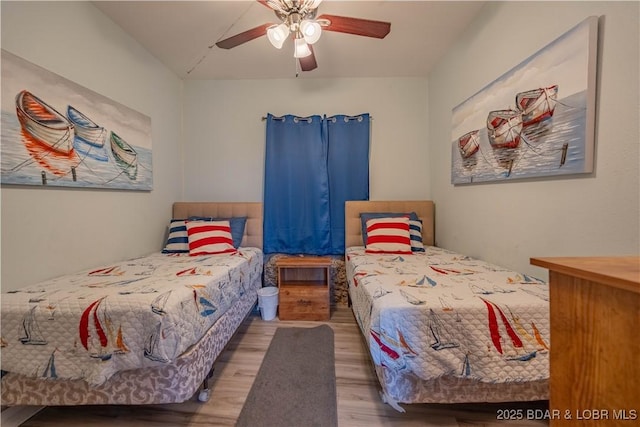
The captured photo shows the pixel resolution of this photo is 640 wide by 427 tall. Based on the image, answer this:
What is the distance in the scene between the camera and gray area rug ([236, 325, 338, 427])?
1215mm

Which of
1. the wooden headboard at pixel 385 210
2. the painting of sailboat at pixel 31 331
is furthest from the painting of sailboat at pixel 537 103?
the painting of sailboat at pixel 31 331

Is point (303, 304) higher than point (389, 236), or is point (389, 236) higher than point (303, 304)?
point (389, 236)

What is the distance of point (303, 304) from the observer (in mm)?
2277

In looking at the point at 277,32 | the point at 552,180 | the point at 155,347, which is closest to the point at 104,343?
the point at 155,347

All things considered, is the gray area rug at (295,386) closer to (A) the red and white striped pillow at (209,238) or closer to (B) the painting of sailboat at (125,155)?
(A) the red and white striped pillow at (209,238)

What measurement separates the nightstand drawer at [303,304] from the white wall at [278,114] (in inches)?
46.8

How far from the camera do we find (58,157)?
1.45 meters

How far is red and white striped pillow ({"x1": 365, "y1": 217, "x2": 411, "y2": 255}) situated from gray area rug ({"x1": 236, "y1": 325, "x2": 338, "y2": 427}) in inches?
36.0

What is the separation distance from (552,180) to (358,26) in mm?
1434

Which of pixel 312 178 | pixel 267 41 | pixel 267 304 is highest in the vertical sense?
pixel 267 41

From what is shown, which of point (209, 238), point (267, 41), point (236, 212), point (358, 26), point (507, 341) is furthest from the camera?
point (236, 212)

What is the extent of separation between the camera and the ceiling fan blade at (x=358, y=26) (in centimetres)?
144

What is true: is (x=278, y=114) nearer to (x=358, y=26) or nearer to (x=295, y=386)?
(x=358, y=26)

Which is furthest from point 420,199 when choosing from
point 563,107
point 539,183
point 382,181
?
point 563,107
